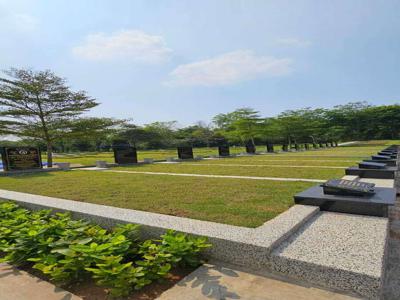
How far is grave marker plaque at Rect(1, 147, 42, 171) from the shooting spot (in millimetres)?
11570

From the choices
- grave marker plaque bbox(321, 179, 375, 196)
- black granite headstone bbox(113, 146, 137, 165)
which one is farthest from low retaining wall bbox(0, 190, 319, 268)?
black granite headstone bbox(113, 146, 137, 165)

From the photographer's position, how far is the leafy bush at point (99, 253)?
2.16 meters

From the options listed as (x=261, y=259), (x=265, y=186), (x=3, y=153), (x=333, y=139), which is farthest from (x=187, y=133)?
(x=261, y=259)

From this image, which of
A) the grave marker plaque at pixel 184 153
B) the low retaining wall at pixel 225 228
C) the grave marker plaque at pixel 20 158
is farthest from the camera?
the grave marker plaque at pixel 184 153

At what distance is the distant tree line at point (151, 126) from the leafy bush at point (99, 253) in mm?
12664

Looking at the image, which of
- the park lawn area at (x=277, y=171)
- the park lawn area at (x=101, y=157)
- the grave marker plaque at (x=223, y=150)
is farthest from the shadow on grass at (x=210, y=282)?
the grave marker plaque at (x=223, y=150)

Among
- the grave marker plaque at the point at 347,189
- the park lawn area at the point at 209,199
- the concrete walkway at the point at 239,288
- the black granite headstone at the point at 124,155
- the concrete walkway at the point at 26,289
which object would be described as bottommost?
the concrete walkway at the point at 239,288

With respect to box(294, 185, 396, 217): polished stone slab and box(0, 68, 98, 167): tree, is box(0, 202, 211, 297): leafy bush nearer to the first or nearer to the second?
box(294, 185, 396, 217): polished stone slab

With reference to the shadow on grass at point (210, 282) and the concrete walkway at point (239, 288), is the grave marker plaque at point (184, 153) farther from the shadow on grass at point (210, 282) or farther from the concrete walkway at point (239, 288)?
the concrete walkway at point (239, 288)

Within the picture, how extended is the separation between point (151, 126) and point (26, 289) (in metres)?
43.8

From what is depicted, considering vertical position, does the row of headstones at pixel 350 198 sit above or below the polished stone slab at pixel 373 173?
above

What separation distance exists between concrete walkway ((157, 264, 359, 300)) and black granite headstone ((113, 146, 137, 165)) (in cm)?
1269

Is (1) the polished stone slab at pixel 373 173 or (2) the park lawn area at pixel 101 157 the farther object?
(2) the park lawn area at pixel 101 157

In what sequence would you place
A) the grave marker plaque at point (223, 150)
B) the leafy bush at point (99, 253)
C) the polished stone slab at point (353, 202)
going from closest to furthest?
the leafy bush at point (99, 253) < the polished stone slab at point (353, 202) < the grave marker plaque at point (223, 150)
